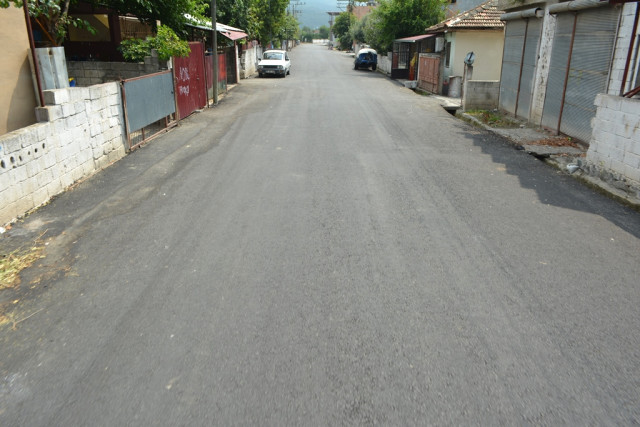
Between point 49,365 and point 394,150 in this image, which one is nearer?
point 49,365

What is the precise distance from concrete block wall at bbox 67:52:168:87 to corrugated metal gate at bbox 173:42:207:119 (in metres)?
0.77

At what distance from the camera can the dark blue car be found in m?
42.1

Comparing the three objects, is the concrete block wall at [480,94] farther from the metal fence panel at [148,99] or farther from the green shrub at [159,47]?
the metal fence panel at [148,99]

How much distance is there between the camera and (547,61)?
14281 mm

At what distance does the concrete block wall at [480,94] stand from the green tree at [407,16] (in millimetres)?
19571

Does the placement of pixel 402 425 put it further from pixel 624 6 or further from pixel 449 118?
pixel 449 118

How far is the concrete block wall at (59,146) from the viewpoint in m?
6.70

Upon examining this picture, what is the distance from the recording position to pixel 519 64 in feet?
53.9

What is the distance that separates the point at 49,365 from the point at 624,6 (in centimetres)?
1216

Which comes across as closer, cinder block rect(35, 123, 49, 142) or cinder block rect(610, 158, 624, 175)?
cinder block rect(35, 123, 49, 142)

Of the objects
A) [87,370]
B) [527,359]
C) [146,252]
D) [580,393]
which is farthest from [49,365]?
[580,393]

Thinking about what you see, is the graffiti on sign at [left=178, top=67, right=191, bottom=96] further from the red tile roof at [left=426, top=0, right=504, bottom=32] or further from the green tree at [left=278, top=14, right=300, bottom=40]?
the green tree at [left=278, top=14, right=300, bottom=40]

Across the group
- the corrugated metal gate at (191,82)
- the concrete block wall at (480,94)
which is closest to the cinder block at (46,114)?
the corrugated metal gate at (191,82)

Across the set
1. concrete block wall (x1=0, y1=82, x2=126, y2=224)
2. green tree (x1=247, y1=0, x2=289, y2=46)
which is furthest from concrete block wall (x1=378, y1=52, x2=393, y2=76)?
concrete block wall (x1=0, y1=82, x2=126, y2=224)
